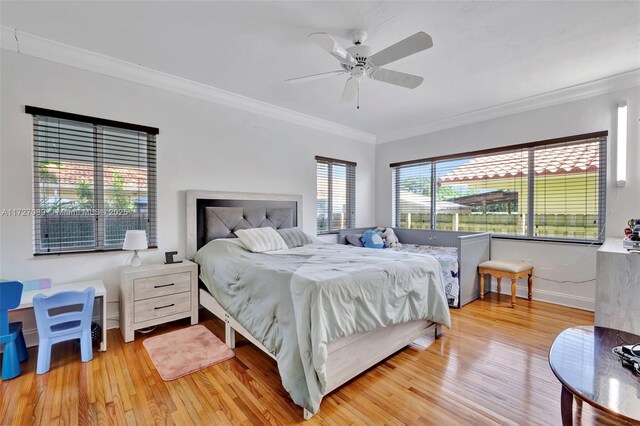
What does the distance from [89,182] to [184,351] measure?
1842 millimetres

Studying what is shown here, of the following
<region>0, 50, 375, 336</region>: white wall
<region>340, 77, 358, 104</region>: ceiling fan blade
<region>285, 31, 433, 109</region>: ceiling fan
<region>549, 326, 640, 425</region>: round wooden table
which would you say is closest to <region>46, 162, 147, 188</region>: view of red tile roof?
<region>0, 50, 375, 336</region>: white wall

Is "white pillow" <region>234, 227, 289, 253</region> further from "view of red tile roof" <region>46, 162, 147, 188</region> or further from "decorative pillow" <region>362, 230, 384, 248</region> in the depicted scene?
"decorative pillow" <region>362, 230, 384, 248</region>

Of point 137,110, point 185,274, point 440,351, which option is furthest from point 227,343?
point 137,110

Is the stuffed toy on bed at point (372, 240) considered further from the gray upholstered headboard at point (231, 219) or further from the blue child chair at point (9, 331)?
the blue child chair at point (9, 331)

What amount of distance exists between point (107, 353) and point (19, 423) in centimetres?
77

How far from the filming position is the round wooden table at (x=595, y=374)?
3.62 ft

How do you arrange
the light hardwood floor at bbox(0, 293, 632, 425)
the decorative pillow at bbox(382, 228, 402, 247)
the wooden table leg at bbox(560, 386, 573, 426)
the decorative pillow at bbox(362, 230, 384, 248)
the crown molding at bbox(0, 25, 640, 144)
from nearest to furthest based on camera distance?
the wooden table leg at bbox(560, 386, 573, 426), the light hardwood floor at bbox(0, 293, 632, 425), the crown molding at bbox(0, 25, 640, 144), the decorative pillow at bbox(362, 230, 384, 248), the decorative pillow at bbox(382, 228, 402, 247)

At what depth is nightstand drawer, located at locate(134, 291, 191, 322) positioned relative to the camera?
2557mm

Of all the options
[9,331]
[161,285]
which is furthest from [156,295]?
[9,331]

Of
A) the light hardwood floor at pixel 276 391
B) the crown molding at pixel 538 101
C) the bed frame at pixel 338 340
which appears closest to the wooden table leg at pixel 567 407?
the light hardwood floor at pixel 276 391

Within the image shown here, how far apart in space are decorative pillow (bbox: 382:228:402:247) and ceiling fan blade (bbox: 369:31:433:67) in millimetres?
3032

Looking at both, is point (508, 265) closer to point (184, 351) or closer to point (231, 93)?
point (184, 351)

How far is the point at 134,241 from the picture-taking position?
2.59m

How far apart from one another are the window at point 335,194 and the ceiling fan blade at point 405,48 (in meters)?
2.47
